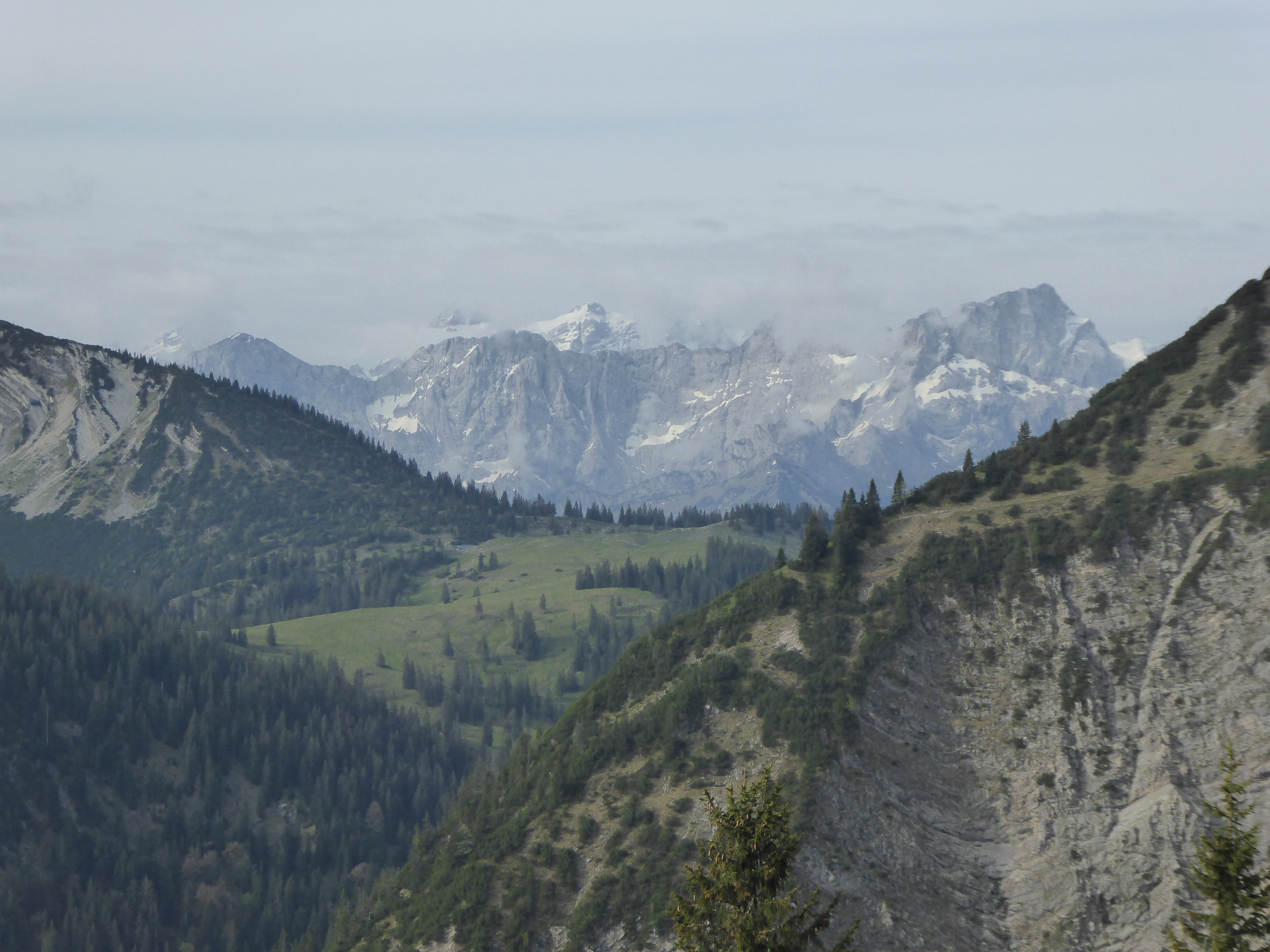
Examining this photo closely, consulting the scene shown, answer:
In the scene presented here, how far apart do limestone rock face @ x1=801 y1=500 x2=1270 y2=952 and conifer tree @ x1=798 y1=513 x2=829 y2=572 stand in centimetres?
2033

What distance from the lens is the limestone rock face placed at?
139m

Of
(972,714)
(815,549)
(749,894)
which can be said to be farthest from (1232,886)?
(815,549)

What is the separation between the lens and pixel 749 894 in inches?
2133

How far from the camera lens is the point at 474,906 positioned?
160m

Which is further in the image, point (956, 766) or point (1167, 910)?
point (956, 766)

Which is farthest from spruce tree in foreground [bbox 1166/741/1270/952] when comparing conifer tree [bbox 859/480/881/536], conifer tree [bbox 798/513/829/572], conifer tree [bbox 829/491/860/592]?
conifer tree [bbox 859/480/881/536]

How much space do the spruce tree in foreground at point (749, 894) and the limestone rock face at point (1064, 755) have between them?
88.0 meters

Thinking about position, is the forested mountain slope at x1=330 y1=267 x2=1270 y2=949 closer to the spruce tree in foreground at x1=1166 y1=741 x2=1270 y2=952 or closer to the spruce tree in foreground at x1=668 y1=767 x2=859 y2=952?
the spruce tree in foreground at x1=668 y1=767 x2=859 y2=952

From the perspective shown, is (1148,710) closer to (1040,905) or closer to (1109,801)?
(1109,801)

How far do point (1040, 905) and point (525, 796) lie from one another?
2686 inches

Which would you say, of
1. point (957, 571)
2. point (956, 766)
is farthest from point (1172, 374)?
point (956, 766)

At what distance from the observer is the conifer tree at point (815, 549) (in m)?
183

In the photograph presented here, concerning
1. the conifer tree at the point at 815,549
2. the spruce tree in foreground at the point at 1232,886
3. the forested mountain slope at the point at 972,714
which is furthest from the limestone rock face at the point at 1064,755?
the spruce tree in foreground at the point at 1232,886

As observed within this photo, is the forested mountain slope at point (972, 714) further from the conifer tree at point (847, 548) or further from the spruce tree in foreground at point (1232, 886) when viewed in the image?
the spruce tree in foreground at point (1232, 886)
